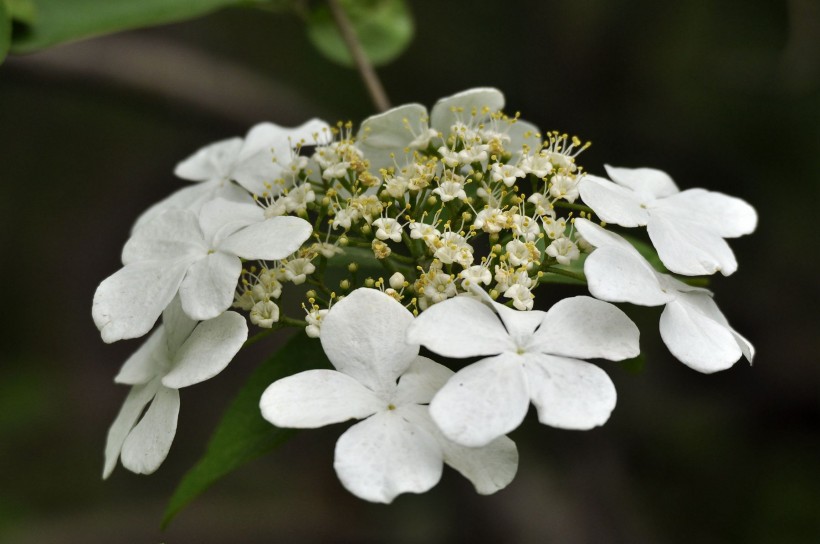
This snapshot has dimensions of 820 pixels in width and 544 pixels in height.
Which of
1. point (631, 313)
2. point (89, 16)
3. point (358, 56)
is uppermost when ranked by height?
point (89, 16)

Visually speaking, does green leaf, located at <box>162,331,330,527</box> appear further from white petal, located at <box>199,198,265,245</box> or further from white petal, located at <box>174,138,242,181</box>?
white petal, located at <box>174,138,242,181</box>

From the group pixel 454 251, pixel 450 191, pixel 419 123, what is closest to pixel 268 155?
pixel 419 123

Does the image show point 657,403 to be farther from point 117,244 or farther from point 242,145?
point 117,244

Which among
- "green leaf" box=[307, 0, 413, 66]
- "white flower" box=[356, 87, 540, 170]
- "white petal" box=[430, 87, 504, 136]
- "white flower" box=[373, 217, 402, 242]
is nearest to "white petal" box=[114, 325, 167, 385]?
"white flower" box=[373, 217, 402, 242]

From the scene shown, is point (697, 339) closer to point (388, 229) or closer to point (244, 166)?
point (388, 229)

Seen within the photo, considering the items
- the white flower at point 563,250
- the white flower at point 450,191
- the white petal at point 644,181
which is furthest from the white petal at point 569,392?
the white petal at point 644,181
